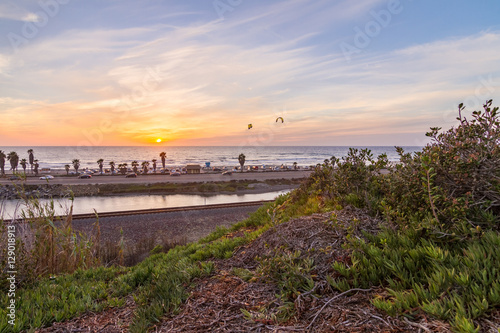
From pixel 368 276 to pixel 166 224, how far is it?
641 inches

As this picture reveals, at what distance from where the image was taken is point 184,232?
1639 cm

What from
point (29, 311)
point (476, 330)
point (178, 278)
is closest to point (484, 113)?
point (476, 330)

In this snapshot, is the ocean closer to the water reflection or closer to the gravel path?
the water reflection

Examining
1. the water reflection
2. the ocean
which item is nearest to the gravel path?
the water reflection

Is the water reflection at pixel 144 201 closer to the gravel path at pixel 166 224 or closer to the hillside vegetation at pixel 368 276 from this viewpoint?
the gravel path at pixel 166 224

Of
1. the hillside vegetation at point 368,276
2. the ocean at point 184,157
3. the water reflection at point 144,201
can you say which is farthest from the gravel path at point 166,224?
the ocean at point 184,157

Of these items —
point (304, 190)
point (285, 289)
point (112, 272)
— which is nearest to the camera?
point (285, 289)

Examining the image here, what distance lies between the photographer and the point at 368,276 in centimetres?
298

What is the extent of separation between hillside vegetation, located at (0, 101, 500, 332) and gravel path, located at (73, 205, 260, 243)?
11.0m

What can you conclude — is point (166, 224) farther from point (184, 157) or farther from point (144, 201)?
point (184, 157)

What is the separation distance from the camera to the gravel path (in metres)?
15.7

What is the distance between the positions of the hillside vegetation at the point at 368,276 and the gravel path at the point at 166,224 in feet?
36.1

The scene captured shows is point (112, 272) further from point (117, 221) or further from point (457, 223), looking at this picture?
point (117, 221)

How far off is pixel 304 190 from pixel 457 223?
5.32 metres
